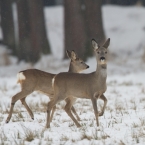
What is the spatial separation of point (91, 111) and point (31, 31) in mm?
12539

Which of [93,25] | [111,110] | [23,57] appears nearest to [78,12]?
[93,25]

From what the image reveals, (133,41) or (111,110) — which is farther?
(133,41)

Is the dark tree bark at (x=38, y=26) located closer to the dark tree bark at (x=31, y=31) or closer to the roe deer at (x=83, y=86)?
the dark tree bark at (x=31, y=31)

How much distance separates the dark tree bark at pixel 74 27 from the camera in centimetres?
2009

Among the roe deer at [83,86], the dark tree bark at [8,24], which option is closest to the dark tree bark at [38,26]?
the dark tree bark at [8,24]

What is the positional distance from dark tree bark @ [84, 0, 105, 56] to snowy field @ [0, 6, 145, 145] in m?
1.01

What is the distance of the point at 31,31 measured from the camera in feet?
72.1

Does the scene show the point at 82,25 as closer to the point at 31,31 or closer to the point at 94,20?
the point at 94,20

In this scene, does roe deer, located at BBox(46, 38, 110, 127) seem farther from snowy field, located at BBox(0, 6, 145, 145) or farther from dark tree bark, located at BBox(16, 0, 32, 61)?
dark tree bark, located at BBox(16, 0, 32, 61)

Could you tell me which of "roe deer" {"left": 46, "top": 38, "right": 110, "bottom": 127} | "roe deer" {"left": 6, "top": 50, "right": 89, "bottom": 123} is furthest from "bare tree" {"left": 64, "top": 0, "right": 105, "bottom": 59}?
"roe deer" {"left": 46, "top": 38, "right": 110, "bottom": 127}

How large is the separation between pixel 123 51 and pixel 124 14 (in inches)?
217

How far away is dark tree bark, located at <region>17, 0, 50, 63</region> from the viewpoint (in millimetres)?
21828

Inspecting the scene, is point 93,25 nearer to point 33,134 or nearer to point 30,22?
point 30,22

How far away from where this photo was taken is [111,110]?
959 cm
